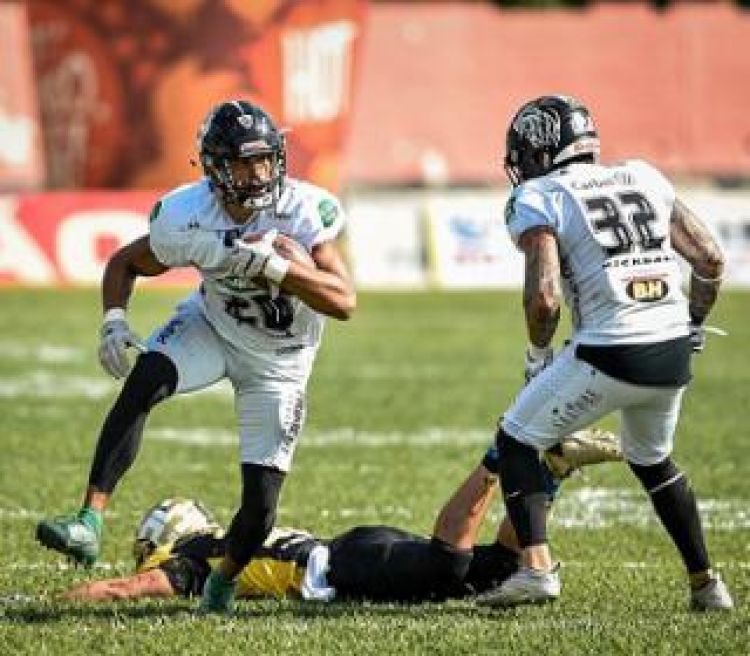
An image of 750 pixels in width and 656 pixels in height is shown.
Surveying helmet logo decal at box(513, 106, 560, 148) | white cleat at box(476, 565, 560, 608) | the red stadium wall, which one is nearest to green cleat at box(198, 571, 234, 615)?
white cleat at box(476, 565, 560, 608)

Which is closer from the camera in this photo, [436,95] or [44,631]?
[44,631]

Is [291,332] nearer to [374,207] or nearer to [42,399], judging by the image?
[42,399]

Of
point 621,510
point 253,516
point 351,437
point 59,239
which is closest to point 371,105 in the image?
point 59,239

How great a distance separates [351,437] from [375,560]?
3.81 m

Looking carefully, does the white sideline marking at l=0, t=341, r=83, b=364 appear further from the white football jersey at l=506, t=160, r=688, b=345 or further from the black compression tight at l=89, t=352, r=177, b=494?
the white football jersey at l=506, t=160, r=688, b=345

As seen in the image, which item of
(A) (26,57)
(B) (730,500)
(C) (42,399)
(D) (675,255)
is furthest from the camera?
(A) (26,57)

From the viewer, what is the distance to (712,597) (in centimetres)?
616

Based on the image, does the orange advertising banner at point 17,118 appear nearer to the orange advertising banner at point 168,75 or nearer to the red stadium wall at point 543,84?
the red stadium wall at point 543,84

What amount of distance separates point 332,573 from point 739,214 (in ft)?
37.4

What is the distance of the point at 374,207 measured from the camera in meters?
17.4

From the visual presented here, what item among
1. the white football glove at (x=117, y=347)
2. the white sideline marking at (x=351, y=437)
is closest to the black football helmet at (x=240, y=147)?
the white football glove at (x=117, y=347)

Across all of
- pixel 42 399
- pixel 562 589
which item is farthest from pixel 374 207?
pixel 562 589

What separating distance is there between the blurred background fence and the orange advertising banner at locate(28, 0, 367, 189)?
2cm

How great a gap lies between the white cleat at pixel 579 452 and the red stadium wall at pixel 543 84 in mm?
22975
